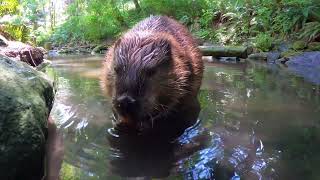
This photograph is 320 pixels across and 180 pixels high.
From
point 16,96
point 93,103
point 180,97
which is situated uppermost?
point 16,96

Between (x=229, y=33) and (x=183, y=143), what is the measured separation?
39.4 ft

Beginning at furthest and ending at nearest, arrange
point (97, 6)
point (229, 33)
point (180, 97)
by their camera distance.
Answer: point (97, 6)
point (229, 33)
point (180, 97)

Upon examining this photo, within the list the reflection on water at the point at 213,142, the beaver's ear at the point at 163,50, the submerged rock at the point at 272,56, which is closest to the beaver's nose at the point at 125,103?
the reflection on water at the point at 213,142

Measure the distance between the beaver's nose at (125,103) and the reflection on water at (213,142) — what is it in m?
0.39

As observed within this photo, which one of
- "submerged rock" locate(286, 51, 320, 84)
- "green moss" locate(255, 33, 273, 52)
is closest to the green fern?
"green moss" locate(255, 33, 273, 52)

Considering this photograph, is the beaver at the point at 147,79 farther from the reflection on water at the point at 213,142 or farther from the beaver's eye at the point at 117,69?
the reflection on water at the point at 213,142

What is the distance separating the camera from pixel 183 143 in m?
3.39

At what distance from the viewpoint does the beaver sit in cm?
306

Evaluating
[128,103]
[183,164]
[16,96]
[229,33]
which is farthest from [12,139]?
[229,33]

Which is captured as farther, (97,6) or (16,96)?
(97,6)

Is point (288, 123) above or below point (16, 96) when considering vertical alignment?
below

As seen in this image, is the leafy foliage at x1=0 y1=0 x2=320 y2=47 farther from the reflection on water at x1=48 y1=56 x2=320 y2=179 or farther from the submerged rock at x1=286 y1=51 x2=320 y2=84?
the reflection on water at x1=48 y1=56 x2=320 y2=179

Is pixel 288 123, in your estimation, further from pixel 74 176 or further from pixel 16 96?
pixel 16 96

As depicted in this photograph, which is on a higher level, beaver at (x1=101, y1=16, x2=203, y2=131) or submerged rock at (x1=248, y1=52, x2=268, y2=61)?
beaver at (x1=101, y1=16, x2=203, y2=131)
